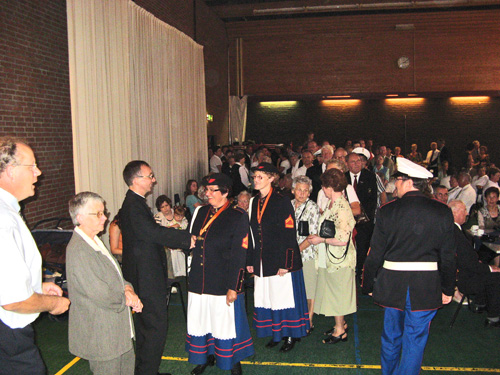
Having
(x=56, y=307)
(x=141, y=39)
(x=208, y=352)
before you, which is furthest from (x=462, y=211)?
(x=141, y=39)

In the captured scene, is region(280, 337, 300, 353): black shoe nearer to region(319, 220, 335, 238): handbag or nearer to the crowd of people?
the crowd of people

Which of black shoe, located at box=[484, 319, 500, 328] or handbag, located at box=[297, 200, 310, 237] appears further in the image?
black shoe, located at box=[484, 319, 500, 328]

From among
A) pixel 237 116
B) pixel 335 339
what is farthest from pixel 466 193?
pixel 237 116

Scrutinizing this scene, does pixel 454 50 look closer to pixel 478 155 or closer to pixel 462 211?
pixel 478 155

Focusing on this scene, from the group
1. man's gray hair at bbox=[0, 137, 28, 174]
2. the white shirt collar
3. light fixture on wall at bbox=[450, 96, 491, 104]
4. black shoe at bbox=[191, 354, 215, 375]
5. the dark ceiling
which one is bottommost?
black shoe at bbox=[191, 354, 215, 375]

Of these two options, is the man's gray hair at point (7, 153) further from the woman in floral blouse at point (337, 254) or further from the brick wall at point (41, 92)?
the brick wall at point (41, 92)

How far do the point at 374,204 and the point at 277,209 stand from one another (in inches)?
115

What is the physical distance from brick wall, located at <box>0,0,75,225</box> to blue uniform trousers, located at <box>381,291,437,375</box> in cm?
477

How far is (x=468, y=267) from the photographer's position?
3.82 metres

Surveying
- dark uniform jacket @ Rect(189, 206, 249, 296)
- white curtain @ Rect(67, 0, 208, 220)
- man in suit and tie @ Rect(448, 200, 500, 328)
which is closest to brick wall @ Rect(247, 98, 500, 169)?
white curtain @ Rect(67, 0, 208, 220)

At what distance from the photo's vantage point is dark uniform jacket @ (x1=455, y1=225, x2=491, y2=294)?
11.9 feet

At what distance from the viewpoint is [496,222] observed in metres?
6.28

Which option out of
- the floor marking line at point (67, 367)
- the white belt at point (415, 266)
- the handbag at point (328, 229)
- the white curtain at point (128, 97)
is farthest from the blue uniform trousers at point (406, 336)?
the white curtain at point (128, 97)

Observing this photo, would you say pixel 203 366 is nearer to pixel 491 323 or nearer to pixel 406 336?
pixel 406 336
